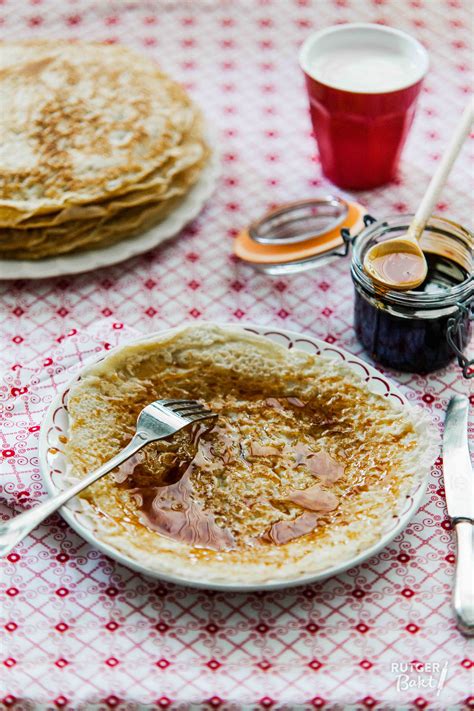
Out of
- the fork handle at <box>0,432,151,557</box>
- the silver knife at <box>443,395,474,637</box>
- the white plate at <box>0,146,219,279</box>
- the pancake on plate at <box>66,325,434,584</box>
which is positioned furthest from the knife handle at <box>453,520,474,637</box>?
the white plate at <box>0,146,219,279</box>

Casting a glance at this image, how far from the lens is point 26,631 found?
51.9 inches

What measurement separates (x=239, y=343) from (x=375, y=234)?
1.11 feet

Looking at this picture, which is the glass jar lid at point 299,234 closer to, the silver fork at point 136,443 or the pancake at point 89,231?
the pancake at point 89,231

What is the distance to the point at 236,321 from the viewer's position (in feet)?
6.08

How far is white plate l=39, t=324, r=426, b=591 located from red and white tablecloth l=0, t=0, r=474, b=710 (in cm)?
7

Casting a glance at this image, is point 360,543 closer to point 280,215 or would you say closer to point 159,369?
point 159,369

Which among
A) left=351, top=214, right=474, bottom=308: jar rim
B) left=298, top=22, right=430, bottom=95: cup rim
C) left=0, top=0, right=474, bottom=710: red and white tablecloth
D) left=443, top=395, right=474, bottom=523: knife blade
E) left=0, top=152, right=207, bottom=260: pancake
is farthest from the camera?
left=298, top=22, right=430, bottom=95: cup rim

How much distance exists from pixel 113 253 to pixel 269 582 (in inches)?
34.7

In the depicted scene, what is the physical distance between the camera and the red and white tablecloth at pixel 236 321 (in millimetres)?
1264

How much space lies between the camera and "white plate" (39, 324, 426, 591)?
1283 millimetres

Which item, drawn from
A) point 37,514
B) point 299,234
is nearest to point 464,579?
point 37,514

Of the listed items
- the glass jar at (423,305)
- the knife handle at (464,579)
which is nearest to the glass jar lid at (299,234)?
the glass jar at (423,305)

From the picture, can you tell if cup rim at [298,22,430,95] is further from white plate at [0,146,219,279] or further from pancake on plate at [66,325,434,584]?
pancake on plate at [66,325,434,584]

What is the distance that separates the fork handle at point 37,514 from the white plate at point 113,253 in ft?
1.99
